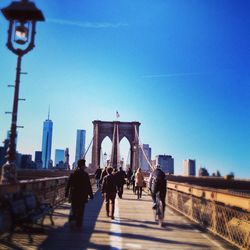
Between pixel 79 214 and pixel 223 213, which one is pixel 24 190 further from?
pixel 223 213

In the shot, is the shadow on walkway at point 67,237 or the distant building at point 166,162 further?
the distant building at point 166,162

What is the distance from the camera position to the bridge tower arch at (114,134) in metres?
82.3

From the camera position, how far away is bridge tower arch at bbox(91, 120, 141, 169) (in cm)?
8231

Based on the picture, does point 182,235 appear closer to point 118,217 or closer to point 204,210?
point 204,210

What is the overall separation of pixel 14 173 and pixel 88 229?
7.59 feet

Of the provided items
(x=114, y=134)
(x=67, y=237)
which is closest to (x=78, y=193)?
(x=67, y=237)

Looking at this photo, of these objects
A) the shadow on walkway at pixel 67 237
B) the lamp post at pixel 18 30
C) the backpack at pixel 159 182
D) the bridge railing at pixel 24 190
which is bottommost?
the shadow on walkway at pixel 67 237

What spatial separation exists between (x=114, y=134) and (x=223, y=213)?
73.5 meters

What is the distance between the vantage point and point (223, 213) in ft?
31.1

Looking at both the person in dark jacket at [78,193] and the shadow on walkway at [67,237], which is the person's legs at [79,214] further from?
the shadow on walkway at [67,237]

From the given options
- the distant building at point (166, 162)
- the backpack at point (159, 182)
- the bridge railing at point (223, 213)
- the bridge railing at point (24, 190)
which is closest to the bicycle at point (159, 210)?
the backpack at point (159, 182)

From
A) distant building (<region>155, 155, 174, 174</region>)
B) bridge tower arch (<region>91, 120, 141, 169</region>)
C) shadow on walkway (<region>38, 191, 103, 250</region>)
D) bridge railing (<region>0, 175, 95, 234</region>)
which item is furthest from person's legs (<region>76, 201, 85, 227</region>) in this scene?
distant building (<region>155, 155, 174, 174</region>)

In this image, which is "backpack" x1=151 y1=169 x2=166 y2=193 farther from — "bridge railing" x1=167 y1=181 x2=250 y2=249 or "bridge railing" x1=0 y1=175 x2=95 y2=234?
"bridge railing" x1=0 y1=175 x2=95 y2=234

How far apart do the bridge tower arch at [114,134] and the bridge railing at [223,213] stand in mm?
68625
